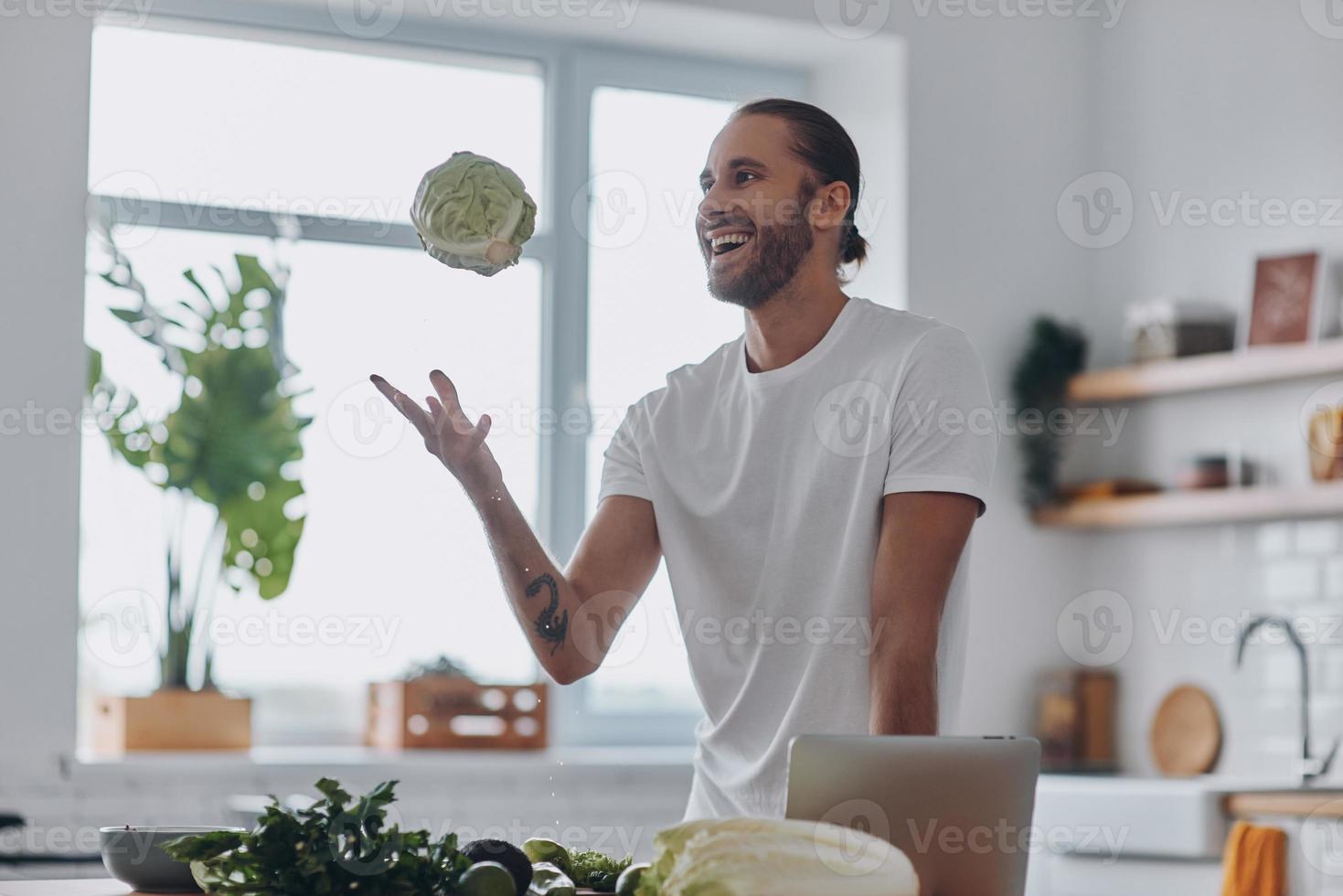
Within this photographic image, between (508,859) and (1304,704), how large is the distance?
10.5 feet

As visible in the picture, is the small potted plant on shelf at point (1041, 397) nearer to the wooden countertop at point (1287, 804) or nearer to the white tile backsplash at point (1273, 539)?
the white tile backsplash at point (1273, 539)

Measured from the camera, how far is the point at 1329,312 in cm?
408

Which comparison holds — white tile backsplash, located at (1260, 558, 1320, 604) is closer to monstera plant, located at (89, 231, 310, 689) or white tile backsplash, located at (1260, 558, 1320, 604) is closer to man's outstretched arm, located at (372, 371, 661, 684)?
man's outstretched arm, located at (372, 371, 661, 684)

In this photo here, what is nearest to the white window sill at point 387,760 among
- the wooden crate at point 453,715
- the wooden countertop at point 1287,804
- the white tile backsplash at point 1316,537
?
the wooden crate at point 453,715

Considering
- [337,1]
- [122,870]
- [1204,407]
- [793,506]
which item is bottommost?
[122,870]

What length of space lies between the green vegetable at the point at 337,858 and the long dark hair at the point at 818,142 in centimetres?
128

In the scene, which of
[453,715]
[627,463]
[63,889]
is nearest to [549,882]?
[63,889]

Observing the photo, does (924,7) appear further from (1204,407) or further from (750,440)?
(750,440)

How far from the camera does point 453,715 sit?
4.32m

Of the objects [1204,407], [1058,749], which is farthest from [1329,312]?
[1058,749]

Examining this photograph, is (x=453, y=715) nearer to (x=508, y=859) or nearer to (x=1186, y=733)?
(x=1186, y=733)

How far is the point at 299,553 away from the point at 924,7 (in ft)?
8.13

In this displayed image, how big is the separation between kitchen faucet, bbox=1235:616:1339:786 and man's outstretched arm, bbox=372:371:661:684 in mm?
2250

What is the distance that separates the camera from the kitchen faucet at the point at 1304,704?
13.0 ft
